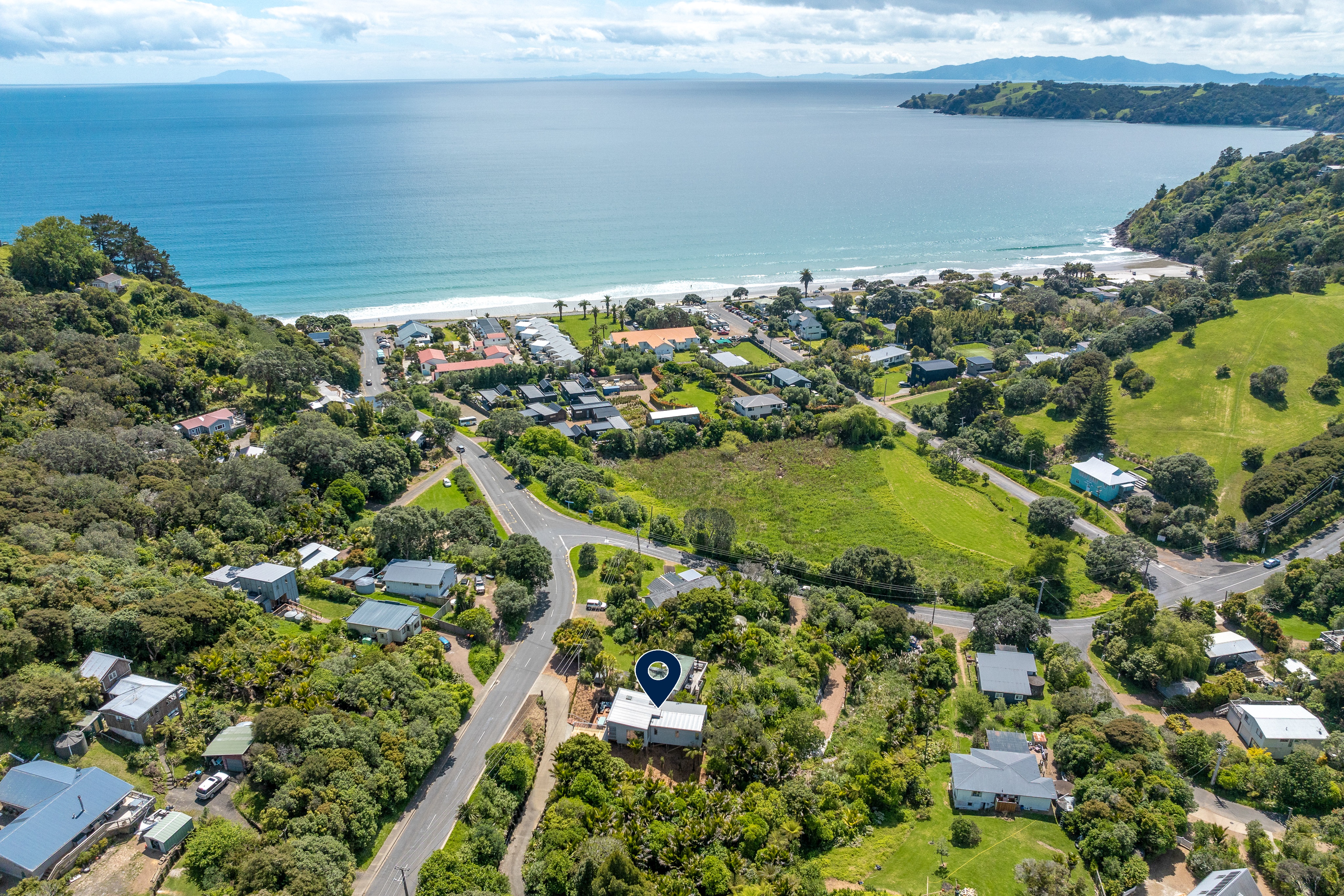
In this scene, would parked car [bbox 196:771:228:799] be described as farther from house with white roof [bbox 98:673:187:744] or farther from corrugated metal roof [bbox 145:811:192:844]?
house with white roof [bbox 98:673:187:744]

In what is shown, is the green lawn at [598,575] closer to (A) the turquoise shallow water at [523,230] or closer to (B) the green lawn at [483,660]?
(B) the green lawn at [483,660]

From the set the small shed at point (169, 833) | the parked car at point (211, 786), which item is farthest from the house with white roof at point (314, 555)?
the small shed at point (169, 833)

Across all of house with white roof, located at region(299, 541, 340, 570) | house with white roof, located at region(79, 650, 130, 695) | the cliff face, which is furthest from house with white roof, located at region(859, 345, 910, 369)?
house with white roof, located at region(79, 650, 130, 695)

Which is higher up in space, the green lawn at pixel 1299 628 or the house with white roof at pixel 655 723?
the house with white roof at pixel 655 723

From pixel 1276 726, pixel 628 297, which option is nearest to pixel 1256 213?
pixel 628 297

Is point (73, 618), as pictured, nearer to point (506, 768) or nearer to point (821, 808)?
point (506, 768)

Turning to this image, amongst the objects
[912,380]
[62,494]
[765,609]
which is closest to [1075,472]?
[912,380]
